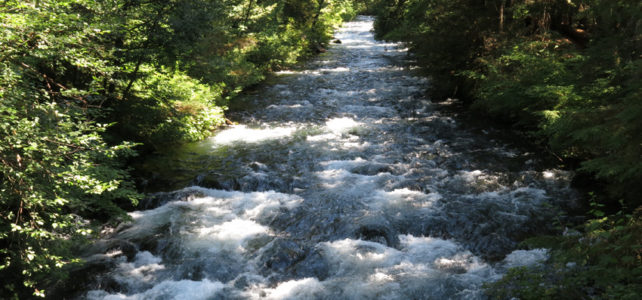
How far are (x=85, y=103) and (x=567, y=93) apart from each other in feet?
33.1

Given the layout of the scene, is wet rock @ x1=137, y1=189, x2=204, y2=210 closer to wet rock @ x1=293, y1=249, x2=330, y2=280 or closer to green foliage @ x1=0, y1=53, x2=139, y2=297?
green foliage @ x1=0, y1=53, x2=139, y2=297

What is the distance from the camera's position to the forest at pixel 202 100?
174 inches

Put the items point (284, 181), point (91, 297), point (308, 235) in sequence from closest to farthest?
point (91, 297), point (308, 235), point (284, 181)

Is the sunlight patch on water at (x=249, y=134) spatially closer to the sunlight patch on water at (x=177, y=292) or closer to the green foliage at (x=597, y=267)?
the sunlight patch on water at (x=177, y=292)

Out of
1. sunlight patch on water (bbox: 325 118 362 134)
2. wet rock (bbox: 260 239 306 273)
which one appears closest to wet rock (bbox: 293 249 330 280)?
wet rock (bbox: 260 239 306 273)

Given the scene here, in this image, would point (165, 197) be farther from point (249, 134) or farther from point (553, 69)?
point (553, 69)

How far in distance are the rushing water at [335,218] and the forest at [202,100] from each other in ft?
2.34

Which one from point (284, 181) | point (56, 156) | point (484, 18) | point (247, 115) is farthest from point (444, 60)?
point (56, 156)

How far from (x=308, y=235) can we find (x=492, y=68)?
28.8 feet

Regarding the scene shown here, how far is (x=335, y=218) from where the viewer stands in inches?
308

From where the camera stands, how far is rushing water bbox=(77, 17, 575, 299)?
6020 mm

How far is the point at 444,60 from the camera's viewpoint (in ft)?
48.7

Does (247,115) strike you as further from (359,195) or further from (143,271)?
(143,271)

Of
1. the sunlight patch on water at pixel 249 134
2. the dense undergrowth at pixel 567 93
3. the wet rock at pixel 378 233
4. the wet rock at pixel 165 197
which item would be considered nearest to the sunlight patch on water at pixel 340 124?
the sunlight patch on water at pixel 249 134
